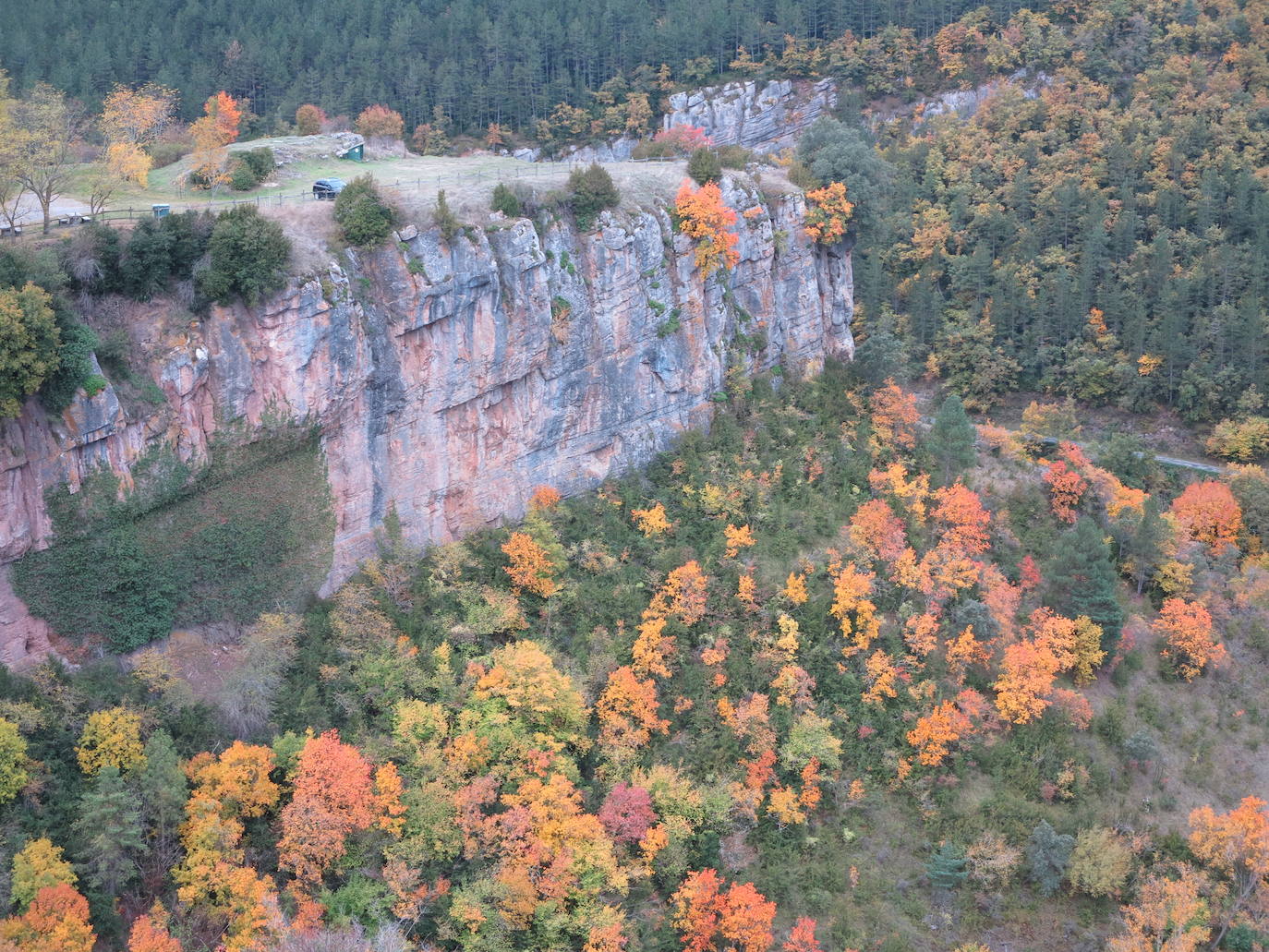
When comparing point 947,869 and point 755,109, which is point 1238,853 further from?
point 755,109

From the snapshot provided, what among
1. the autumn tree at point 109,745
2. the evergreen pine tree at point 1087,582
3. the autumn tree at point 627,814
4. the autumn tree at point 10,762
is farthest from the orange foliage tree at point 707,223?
the autumn tree at point 10,762

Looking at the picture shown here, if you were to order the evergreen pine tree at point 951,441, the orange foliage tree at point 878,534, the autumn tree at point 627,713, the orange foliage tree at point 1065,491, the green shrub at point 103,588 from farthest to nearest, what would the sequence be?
the orange foliage tree at point 1065,491, the evergreen pine tree at point 951,441, the orange foliage tree at point 878,534, the autumn tree at point 627,713, the green shrub at point 103,588

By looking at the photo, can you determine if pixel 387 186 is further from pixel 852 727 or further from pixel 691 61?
pixel 691 61

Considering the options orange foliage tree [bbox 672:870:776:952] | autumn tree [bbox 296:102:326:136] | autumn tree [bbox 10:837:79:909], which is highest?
autumn tree [bbox 296:102:326:136]

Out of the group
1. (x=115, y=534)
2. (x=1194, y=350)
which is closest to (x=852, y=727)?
(x=115, y=534)

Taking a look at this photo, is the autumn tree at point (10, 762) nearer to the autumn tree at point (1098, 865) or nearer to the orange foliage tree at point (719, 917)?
the orange foliage tree at point (719, 917)

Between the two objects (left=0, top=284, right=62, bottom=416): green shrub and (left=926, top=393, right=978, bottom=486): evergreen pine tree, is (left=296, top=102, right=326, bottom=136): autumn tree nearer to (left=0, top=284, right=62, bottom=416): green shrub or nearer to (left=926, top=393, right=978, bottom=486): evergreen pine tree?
(left=0, top=284, right=62, bottom=416): green shrub

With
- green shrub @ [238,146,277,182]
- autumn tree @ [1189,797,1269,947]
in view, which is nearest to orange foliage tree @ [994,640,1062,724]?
autumn tree @ [1189,797,1269,947]

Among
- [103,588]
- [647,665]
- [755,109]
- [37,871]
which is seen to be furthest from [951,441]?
[755,109]
